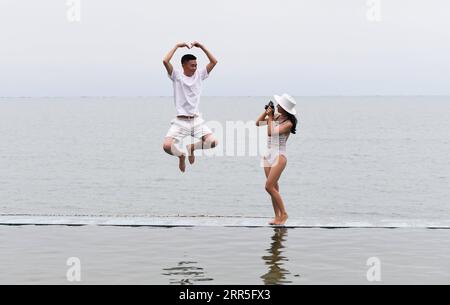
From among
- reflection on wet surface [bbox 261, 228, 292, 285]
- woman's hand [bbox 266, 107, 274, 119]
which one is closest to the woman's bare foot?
reflection on wet surface [bbox 261, 228, 292, 285]

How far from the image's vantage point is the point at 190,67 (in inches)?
448

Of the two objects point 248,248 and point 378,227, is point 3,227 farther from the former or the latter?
point 378,227

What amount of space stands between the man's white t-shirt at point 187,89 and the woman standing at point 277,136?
4.23ft

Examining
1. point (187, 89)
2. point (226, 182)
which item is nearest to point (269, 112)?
point (187, 89)

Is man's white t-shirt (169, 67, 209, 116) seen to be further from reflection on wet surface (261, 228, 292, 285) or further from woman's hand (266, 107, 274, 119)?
reflection on wet surface (261, 228, 292, 285)

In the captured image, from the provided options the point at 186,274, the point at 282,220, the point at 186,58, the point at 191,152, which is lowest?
the point at 186,274

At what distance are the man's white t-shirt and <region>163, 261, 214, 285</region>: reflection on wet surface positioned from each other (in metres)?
2.72

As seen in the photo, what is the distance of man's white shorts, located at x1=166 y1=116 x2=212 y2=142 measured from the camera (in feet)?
39.1

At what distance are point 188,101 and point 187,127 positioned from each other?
0.54 m

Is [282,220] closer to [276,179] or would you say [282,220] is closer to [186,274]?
[276,179]

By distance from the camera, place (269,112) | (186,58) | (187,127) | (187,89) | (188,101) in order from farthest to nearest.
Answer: (269,112) → (187,127) → (188,101) → (187,89) → (186,58)

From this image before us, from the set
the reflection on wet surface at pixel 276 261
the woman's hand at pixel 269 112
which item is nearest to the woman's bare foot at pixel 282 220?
the reflection on wet surface at pixel 276 261
